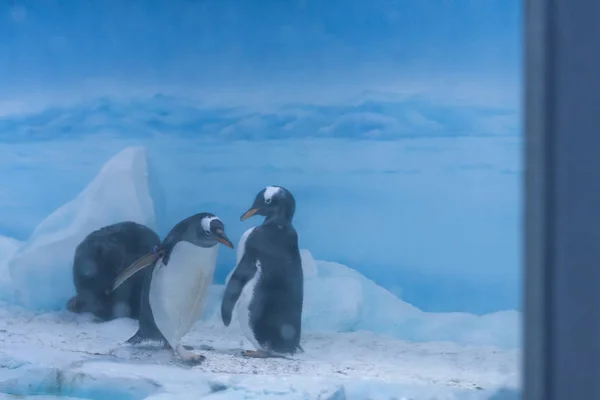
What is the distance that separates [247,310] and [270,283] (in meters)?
0.07

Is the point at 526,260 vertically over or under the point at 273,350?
over

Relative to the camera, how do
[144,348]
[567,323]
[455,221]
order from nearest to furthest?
[567,323]
[455,221]
[144,348]

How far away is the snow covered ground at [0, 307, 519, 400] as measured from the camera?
3.57ft

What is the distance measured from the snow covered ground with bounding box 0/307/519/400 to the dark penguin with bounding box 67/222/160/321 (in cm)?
3

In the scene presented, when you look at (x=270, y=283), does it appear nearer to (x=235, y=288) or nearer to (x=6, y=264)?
(x=235, y=288)

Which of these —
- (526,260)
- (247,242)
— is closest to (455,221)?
(526,260)

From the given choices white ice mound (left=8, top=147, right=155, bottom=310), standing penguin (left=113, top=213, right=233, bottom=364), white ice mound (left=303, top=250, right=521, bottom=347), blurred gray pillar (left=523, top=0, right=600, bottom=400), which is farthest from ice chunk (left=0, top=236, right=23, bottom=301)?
blurred gray pillar (left=523, top=0, right=600, bottom=400)

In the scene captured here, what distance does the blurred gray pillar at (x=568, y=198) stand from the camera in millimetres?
925

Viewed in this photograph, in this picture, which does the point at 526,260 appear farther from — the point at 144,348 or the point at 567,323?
the point at 144,348

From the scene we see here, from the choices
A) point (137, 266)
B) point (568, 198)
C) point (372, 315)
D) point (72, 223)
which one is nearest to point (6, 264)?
point (72, 223)

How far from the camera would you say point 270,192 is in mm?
1151

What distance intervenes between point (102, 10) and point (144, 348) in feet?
2.17

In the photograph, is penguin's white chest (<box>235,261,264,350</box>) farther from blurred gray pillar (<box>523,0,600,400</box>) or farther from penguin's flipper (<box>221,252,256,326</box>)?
blurred gray pillar (<box>523,0,600,400</box>)

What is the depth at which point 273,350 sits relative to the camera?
45.6 inches
